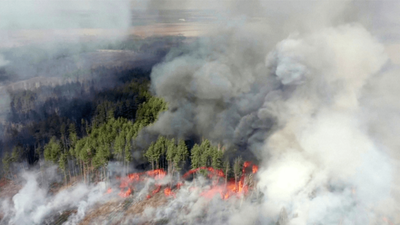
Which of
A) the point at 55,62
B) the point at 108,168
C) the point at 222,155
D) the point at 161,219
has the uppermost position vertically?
the point at 55,62

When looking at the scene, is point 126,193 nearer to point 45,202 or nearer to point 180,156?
point 180,156

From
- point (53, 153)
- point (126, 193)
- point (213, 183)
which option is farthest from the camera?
point (53, 153)

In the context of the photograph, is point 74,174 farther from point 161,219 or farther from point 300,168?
point 300,168

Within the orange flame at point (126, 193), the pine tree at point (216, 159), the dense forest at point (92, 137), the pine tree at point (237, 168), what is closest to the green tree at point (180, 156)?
the dense forest at point (92, 137)

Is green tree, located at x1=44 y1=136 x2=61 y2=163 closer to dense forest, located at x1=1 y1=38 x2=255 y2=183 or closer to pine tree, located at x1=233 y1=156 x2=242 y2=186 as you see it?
dense forest, located at x1=1 y1=38 x2=255 y2=183

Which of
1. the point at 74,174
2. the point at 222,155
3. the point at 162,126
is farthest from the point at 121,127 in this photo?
the point at 222,155

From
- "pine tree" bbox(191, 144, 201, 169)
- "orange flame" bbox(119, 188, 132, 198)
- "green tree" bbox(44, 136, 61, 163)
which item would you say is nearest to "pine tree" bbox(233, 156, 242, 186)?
"pine tree" bbox(191, 144, 201, 169)

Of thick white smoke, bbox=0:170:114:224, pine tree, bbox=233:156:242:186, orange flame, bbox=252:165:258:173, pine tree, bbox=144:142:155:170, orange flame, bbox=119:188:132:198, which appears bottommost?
thick white smoke, bbox=0:170:114:224

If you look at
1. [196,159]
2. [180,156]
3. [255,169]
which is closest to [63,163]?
[180,156]

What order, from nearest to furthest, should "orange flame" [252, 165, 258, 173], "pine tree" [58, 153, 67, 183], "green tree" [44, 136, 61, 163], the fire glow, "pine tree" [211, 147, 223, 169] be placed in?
the fire glow < "pine tree" [211, 147, 223, 169] < "pine tree" [58, 153, 67, 183] < "orange flame" [252, 165, 258, 173] < "green tree" [44, 136, 61, 163]

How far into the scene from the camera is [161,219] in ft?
83.9

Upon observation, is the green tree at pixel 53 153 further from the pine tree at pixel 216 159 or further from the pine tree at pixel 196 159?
the pine tree at pixel 216 159

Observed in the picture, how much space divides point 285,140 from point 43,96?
43.3 meters

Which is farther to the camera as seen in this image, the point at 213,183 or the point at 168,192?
the point at 213,183
